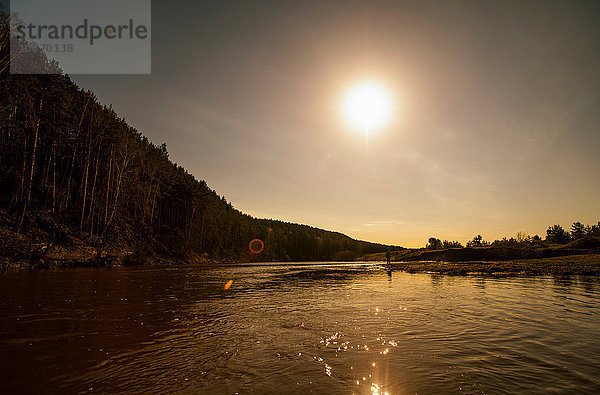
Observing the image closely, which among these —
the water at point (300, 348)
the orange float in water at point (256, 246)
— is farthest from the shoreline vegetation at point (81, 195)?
the orange float in water at point (256, 246)

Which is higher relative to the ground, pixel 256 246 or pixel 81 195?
pixel 81 195

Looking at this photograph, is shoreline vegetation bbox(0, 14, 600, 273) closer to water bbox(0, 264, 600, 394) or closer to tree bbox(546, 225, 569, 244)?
tree bbox(546, 225, 569, 244)

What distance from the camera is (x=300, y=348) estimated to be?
6590mm

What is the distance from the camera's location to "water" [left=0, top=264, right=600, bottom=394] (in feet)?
15.3

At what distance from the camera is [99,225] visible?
51.9m

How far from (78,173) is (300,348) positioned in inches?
2501

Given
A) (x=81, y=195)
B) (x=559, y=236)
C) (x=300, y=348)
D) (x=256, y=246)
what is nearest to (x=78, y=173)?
(x=81, y=195)

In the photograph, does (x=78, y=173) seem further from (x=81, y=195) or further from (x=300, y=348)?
(x=300, y=348)

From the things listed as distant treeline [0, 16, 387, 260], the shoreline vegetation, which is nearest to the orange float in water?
distant treeline [0, 16, 387, 260]

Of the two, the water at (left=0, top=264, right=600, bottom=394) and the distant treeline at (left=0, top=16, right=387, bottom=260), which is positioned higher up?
the distant treeline at (left=0, top=16, right=387, bottom=260)

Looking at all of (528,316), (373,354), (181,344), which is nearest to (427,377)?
(373,354)

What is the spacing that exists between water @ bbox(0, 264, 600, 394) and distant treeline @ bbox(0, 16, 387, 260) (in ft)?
129

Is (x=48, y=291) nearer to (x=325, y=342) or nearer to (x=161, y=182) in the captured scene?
(x=325, y=342)

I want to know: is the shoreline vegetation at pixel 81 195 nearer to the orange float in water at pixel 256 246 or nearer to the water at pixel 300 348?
the water at pixel 300 348
